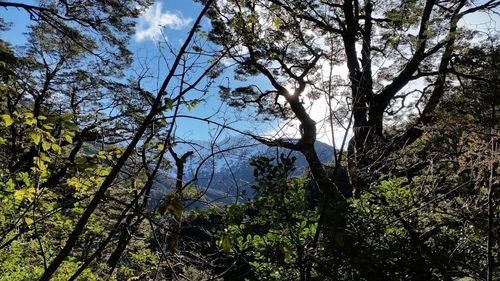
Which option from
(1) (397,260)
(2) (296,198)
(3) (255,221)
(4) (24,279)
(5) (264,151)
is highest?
(5) (264,151)

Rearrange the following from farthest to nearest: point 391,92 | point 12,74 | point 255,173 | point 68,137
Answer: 1. point 12,74
2. point 391,92
3. point 255,173
4. point 68,137

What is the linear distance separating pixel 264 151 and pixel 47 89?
11.7m

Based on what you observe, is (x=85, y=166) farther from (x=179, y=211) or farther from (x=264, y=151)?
(x=264, y=151)

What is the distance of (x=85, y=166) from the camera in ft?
3.91

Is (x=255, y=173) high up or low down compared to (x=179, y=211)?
up

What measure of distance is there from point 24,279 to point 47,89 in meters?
10.3

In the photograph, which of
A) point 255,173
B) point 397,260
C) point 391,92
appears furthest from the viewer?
point 391,92

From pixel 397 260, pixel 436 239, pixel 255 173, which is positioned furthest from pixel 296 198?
pixel 436 239

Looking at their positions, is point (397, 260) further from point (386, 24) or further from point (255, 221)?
point (386, 24)

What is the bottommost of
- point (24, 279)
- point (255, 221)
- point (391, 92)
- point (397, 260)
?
point (24, 279)

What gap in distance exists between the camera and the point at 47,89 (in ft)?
40.3

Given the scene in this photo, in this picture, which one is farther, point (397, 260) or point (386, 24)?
point (386, 24)

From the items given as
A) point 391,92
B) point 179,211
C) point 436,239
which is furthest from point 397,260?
point 391,92

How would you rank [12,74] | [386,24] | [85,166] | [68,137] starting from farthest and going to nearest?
[12,74], [386,24], [68,137], [85,166]
